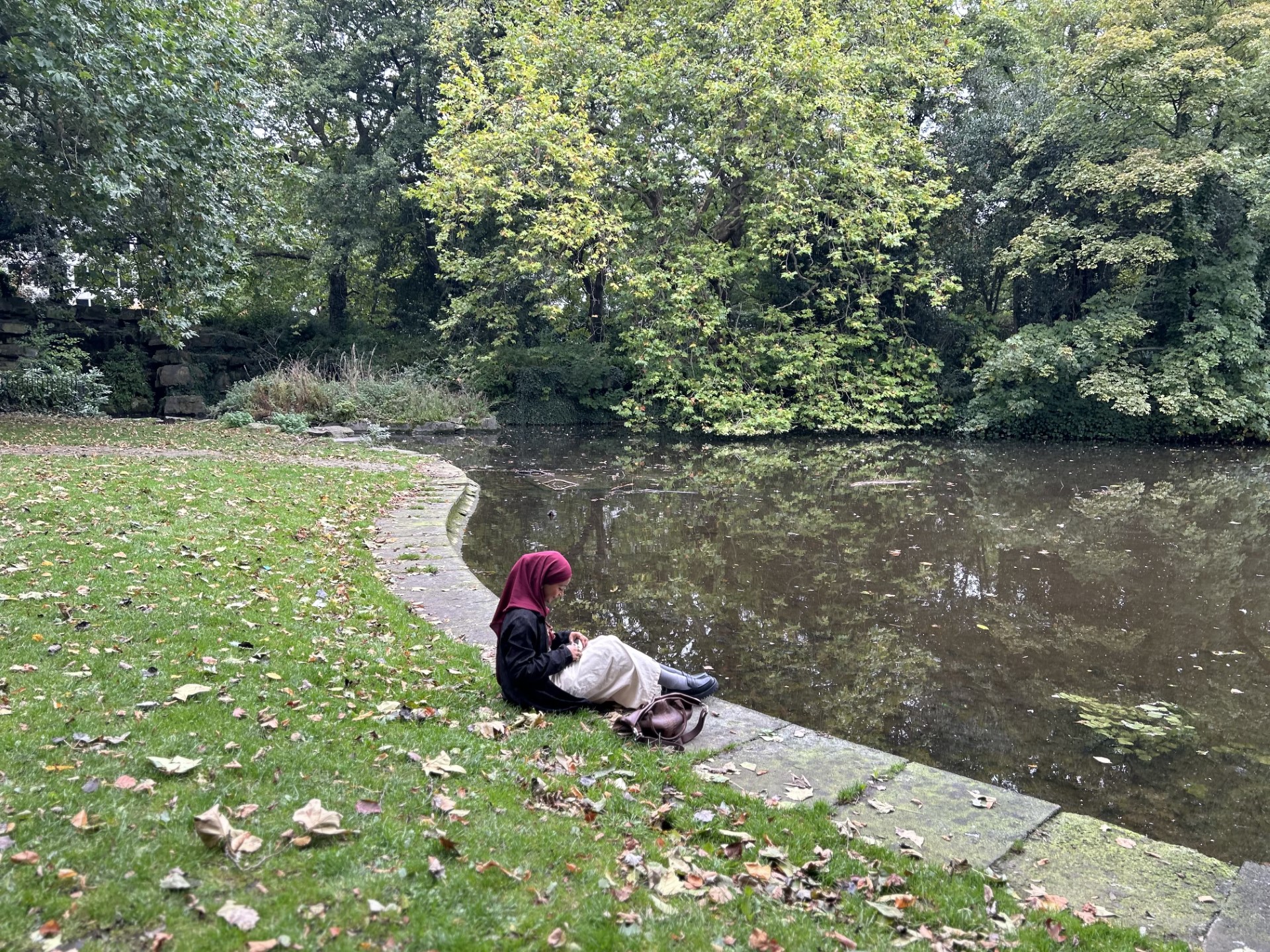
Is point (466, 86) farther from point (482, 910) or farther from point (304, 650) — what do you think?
point (482, 910)

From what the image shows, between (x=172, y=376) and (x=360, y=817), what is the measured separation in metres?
23.7

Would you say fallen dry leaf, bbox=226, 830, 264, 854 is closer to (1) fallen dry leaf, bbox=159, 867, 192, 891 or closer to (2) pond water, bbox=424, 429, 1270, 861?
(1) fallen dry leaf, bbox=159, 867, 192, 891

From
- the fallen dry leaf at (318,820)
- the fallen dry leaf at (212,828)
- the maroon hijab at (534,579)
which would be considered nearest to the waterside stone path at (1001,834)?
the maroon hijab at (534,579)

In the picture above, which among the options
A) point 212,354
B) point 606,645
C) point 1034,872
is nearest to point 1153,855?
point 1034,872

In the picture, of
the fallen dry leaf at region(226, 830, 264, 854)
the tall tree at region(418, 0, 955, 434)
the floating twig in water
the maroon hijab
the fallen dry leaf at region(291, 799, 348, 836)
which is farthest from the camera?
the tall tree at region(418, 0, 955, 434)

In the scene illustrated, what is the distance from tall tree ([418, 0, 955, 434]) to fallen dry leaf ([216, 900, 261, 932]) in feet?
60.3

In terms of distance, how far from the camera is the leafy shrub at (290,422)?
19031mm

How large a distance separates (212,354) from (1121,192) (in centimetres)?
2592

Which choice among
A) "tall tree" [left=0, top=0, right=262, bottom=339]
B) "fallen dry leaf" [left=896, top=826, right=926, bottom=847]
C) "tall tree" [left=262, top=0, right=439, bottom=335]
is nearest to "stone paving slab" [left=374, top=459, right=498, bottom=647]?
"fallen dry leaf" [left=896, top=826, right=926, bottom=847]

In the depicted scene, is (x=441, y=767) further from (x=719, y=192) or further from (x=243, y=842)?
(x=719, y=192)

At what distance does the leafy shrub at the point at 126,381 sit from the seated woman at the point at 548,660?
21.6m

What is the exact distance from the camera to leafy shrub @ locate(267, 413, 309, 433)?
1903cm

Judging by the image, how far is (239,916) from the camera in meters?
2.56

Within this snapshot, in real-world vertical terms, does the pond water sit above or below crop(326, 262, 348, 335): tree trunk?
below
